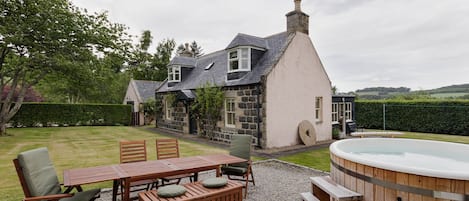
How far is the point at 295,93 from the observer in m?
11.0

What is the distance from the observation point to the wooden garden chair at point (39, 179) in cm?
310

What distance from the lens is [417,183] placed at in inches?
118

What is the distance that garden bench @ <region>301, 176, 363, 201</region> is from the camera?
351 centimetres

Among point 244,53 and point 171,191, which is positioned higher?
point 244,53

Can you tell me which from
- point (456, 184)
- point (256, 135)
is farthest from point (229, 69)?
point (456, 184)

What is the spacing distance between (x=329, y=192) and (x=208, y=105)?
8.63 metres

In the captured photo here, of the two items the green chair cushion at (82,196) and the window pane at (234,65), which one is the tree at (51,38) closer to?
the window pane at (234,65)

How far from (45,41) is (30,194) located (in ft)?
35.2

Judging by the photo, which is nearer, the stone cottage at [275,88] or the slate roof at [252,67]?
the stone cottage at [275,88]

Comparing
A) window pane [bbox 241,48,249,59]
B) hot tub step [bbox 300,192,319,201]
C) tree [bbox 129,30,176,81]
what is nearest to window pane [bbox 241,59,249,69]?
window pane [bbox 241,48,249,59]

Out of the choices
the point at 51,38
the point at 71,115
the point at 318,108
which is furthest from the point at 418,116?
the point at 71,115

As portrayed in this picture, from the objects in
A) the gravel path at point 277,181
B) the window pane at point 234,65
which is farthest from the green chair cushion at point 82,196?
the window pane at point 234,65

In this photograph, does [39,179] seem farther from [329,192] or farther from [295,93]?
[295,93]

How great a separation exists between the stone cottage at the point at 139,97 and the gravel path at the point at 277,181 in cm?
1730
